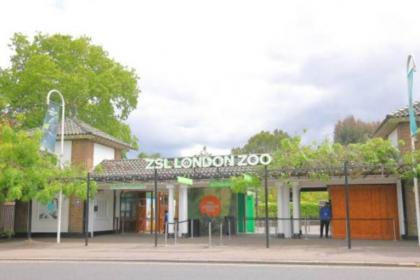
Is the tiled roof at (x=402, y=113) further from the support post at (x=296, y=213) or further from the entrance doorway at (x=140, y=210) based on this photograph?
the entrance doorway at (x=140, y=210)

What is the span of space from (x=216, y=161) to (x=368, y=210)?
23.9 feet

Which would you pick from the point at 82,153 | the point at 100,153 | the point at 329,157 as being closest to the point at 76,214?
the point at 82,153

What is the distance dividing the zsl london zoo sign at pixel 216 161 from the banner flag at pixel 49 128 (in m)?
4.76

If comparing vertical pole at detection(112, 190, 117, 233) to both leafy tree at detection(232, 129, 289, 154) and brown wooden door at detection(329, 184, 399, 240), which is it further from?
leafy tree at detection(232, 129, 289, 154)

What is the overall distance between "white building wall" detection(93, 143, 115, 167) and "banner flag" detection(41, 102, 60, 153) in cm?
486

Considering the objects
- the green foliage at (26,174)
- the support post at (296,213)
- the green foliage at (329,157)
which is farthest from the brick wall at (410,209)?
the green foliage at (26,174)

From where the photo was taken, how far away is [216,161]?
76.3 feet

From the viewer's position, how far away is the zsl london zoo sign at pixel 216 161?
2253cm

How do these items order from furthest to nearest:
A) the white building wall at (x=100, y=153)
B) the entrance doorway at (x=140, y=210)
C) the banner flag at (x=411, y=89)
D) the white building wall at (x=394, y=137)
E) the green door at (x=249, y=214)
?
the entrance doorway at (x=140, y=210), the green door at (x=249, y=214), the white building wall at (x=100, y=153), the white building wall at (x=394, y=137), the banner flag at (x=411, y=89)

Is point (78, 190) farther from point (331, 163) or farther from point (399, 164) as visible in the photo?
point (399, 164)

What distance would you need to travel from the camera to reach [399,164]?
57.2ft

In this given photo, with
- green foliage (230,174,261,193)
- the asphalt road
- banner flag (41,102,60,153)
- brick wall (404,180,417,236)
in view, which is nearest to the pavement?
the asphalt road

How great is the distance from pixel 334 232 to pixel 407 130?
18.2 ft

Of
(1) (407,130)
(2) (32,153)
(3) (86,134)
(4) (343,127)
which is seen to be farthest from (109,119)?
(4) (343,127)
